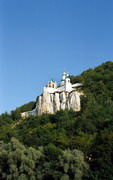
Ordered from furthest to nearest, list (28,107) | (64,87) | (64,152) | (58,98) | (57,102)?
(28,107) → (64,87) → (58,98) → (57,102) → (64,152)

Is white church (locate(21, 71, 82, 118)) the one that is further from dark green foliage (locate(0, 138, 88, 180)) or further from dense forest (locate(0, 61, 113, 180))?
dark green foliage (locate(0, 138, 88, 180))

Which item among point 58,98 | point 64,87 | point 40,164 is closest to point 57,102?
point 58,98

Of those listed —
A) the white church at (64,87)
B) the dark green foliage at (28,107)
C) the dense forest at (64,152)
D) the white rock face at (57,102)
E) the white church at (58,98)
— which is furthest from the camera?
the dark green foliage at (28,107)

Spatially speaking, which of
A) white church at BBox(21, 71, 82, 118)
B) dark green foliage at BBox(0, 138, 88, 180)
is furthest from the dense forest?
white church at BBox(21, 71, 82, 118)

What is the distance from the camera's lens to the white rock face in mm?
51250

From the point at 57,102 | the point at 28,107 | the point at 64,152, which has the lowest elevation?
the point at 64,152

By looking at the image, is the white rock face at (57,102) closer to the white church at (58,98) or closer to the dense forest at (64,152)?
the white church at (58,98)

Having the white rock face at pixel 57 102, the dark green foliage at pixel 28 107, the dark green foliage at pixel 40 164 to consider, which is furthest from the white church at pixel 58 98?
the dark green foliage at pixel 40 164

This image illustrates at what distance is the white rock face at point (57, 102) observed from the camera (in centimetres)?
5125

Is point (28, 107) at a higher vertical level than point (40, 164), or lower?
higher

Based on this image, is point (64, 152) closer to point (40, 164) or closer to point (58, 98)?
point (40, 164)

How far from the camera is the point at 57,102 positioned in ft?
175

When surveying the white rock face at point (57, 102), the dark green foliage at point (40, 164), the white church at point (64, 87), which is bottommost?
the dark green foliage at point (40, 164)

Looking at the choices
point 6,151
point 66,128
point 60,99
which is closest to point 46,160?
point 6,151
